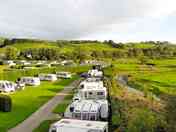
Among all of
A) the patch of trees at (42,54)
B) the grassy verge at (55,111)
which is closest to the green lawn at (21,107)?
the grassy verge at (55,111)

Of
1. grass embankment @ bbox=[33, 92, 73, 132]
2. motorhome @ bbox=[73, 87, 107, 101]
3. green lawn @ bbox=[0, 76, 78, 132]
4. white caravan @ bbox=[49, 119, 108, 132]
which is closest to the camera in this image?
white caravan @ bbox=[49, 119, 108, 132]

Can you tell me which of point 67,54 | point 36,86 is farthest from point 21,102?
point 67,54

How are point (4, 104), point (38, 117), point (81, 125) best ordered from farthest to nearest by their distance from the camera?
point (4, 104)
point (38, 117)
point (81, 125)

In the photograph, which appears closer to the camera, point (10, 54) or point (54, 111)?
point (54, 111)

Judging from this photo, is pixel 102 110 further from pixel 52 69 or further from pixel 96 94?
pixel 52 69

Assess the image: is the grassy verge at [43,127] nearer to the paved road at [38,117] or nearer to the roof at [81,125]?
the paved road at [38,117]

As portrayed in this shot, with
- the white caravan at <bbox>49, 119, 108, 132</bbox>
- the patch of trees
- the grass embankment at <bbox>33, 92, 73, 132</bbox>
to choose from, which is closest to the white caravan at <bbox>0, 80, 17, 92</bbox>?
the grass embankment at <bbox>33, 92, 73, 132</bbox>

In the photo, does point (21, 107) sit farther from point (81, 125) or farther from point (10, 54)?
point (10, 54)

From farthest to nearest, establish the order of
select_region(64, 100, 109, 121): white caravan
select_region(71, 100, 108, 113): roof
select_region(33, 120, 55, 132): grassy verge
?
select_region(71, 100, 108, 113): roof < select_region(64, 100, 109, 121): white caravan < select_region(33, 120, 55, 132): grassy verge

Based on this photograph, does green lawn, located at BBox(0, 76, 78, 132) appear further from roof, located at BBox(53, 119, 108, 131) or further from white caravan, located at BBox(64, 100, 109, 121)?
roof, located at BBox(53, 119, 108, 131)

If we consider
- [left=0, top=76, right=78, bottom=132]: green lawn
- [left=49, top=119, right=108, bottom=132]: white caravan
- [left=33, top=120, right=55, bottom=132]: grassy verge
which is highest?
[left=49, top=119, right=108, bottom=132]: white caravan

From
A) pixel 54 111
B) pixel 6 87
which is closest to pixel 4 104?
pixel 54 111

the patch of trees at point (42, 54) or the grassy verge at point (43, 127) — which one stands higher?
the patch of trees at point (42, 54)
